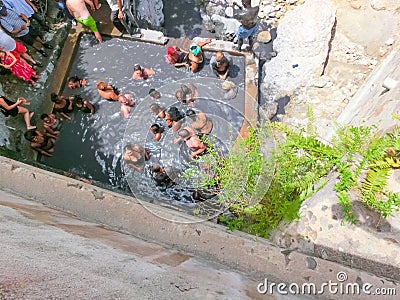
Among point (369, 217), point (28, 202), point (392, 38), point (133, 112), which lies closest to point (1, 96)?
point (133, 112)

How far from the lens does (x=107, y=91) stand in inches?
291

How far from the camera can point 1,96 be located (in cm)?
694

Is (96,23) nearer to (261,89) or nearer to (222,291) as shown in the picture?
(261,89)

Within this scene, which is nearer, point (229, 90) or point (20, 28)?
point (229, 90)

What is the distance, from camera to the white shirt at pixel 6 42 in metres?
6.71

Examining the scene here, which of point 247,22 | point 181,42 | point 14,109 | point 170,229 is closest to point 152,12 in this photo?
point 181,42

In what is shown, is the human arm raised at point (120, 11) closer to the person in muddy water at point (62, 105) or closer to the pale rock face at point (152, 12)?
the pale rock face at point (152, 12)

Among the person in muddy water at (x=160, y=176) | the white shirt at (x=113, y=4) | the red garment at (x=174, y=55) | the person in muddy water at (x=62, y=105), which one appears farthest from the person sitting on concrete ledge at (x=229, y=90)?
the person in muddy water at (x=62, y=105)

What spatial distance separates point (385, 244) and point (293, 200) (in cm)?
125

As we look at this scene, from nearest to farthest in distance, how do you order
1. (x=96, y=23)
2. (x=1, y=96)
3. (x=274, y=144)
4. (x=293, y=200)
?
(x=293, y=200), (x=274, y=144), (x=1, y=96), (x=96, y=23)

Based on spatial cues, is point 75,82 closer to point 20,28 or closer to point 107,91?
A: point 107,91

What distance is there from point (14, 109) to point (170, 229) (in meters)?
4.25

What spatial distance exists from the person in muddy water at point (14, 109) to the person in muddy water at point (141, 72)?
2111 millimetres

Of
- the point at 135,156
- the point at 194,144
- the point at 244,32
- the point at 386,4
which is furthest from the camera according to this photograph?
the point at 386,4
